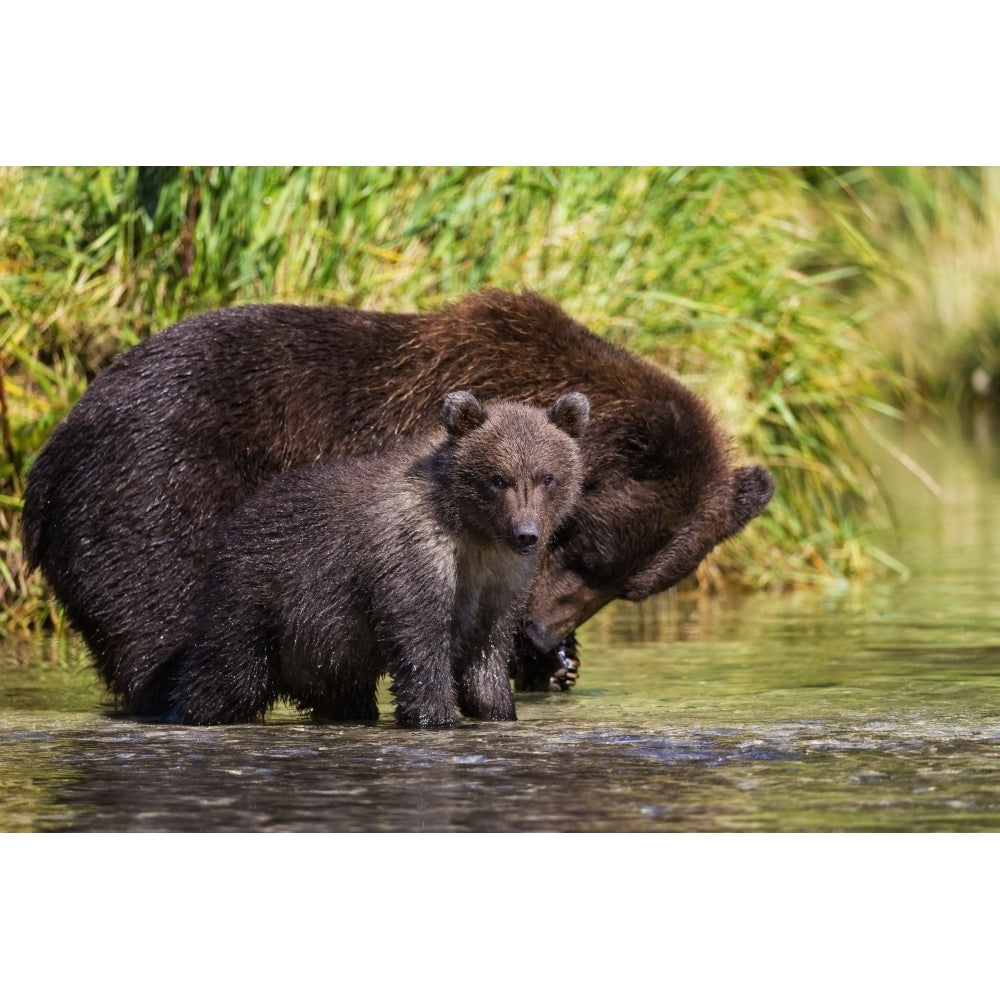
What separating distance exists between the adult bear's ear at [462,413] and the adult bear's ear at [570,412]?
1.06 ft

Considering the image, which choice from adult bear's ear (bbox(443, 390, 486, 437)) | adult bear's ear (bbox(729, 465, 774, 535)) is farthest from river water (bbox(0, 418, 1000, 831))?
adult bear's ear (bbox(443, 390, 486, 437))

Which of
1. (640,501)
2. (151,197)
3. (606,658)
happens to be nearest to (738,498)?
(640,501)

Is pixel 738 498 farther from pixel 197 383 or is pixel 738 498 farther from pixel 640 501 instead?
pixel 197 383

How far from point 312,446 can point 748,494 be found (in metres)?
2.01

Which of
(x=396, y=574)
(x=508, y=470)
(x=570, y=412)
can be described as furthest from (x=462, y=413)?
(x=396, y=574)

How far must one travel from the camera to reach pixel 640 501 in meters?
8.02

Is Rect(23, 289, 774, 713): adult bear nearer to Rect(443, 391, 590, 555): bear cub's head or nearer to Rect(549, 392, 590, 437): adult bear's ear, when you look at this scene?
Rect(549, 392, 590, 437): adult bear's ear

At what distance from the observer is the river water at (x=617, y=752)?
5332 mm

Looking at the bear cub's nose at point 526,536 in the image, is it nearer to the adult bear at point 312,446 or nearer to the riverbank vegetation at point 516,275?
the adult bear at point 312,446

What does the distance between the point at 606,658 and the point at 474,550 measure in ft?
7.47

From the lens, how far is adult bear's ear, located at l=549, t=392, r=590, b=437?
7.14 m

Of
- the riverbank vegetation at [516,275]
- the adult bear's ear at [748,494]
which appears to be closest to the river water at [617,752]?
the adult bear's ear at [748,494]

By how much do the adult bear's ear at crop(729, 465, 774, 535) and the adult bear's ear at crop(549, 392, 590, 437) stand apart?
138cm

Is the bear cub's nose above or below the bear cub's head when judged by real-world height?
below
